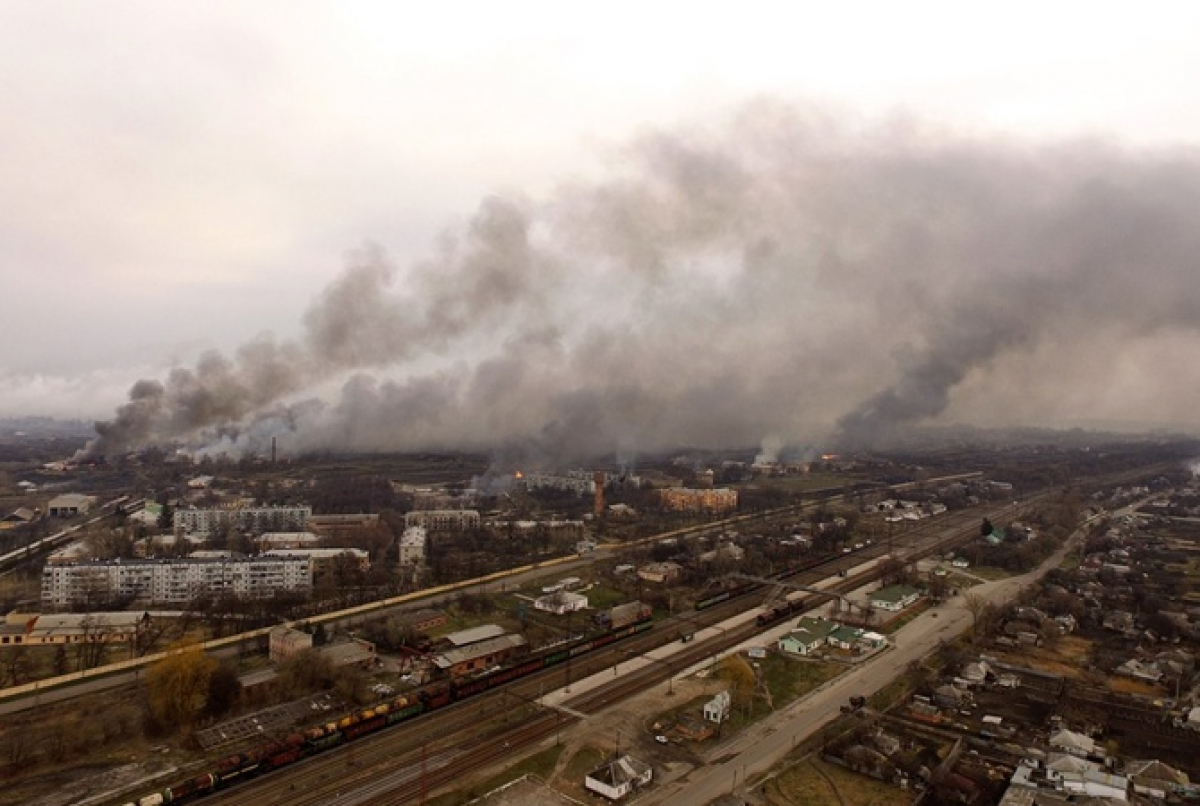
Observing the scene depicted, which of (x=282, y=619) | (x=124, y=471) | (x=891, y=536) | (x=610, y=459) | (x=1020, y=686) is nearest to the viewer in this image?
(x=1020, y=686)

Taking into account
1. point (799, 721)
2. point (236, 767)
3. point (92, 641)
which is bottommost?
point (799, 721)

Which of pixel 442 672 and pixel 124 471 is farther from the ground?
pixel 124 471

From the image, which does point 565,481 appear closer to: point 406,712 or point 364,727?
point 406,712

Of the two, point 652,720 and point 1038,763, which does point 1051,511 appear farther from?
point 652,720

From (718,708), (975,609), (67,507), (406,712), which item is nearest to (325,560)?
(406,712)

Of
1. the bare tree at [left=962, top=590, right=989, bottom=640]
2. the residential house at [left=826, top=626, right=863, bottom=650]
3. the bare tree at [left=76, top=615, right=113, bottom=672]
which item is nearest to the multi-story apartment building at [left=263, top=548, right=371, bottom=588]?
the bare tree at [left=76, top=615, right=113, bottom=672]

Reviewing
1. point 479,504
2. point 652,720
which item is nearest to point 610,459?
point 479,504
